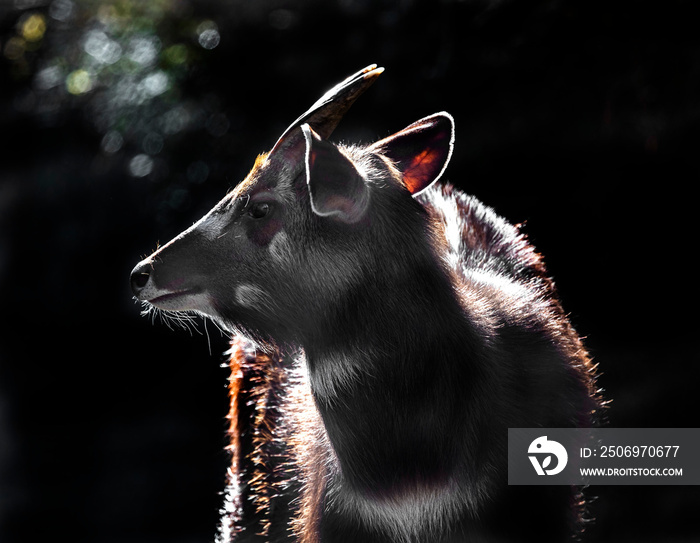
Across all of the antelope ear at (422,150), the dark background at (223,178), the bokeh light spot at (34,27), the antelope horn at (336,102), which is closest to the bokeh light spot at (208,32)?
the dark background at (223,178)

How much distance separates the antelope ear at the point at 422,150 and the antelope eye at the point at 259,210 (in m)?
0.27

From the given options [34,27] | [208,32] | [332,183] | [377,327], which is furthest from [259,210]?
[34,27]

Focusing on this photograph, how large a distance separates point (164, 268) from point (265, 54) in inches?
57.0

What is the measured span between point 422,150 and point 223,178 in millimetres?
1296

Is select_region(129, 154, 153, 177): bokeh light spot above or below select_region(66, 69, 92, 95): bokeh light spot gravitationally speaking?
below

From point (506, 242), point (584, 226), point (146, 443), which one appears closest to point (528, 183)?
point (584, 226)

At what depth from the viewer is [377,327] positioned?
1521mm

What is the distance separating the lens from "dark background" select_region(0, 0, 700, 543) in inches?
94.5

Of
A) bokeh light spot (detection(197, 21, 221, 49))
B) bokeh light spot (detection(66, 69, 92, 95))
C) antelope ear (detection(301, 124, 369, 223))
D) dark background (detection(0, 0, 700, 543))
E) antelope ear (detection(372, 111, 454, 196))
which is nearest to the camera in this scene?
antelope ear (detection(301, 124, 369, 223))

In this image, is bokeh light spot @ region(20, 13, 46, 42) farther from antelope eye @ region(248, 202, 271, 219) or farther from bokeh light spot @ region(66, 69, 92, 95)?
antelope eye @ region(248, 202, 271, 219)

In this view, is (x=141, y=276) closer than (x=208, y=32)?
Yes

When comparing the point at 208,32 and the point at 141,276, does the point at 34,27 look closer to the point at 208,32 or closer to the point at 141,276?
the point at 208,32

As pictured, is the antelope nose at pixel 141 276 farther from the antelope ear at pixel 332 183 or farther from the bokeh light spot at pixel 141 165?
the bokeh light spot at pixel 141 165

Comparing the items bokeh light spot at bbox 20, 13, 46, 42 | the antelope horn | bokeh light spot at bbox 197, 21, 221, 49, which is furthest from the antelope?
bokeh light spot at bbox 20, 13, 46, 42
